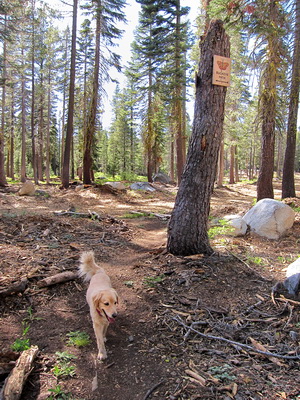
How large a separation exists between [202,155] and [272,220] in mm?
3204

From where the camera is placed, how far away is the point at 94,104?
17469 mm

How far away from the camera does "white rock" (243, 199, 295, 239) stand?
6809 millimetres

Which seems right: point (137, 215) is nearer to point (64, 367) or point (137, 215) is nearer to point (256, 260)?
point (256, 260)

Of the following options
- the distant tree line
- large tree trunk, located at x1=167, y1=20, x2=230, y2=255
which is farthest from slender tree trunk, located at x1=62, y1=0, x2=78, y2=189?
large tree trunk, located at x1=167, y1=20, x2=230, y2=255

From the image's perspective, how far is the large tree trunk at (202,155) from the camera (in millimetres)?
4961

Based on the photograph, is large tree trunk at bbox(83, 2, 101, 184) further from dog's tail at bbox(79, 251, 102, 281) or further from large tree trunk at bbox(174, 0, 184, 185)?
dog's tail at bbox(79, 251, 102, 281)

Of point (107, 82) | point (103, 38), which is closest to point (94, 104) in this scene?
point (107, 82)

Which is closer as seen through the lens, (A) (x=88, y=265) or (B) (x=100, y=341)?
(B) (x=100, y=341)

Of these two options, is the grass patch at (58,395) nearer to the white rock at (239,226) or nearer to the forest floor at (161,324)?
the forest floor at (161,324)

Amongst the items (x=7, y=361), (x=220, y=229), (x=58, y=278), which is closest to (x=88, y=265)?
(x=58, y=278)

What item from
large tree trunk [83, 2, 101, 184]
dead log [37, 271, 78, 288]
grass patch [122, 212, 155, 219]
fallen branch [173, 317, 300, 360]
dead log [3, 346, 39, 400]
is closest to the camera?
dead log [3, 346, 39, 400]

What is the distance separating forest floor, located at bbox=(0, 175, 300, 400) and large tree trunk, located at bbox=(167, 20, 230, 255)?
45cm

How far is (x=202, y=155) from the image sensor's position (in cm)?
501

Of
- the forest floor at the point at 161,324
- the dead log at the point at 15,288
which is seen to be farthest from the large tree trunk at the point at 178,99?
the dead log at the point at 15,288
